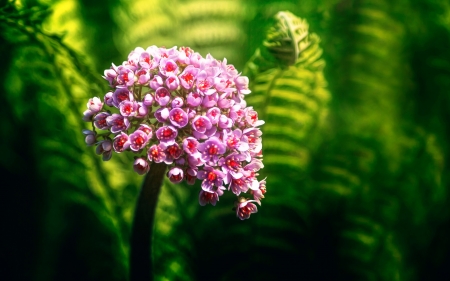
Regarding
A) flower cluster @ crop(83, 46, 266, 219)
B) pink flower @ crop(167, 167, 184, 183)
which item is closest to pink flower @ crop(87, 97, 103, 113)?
flower cluster @ crop(83, 46, 266, 219)

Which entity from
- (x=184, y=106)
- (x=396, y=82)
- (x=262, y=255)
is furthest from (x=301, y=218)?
(x=184, y=106)

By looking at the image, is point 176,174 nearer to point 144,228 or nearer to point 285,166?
point 144,228

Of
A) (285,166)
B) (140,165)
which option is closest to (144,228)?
(140,165)

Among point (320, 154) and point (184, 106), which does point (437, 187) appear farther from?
point (184, 106)

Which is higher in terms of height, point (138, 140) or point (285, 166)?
point (285, 166)

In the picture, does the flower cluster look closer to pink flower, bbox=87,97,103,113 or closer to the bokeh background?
pink flower, bbox=87,97,103,113

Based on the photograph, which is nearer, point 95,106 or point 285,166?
point 95,106

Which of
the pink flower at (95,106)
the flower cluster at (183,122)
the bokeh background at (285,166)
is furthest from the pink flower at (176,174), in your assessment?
the bokeh background at (285,166)
